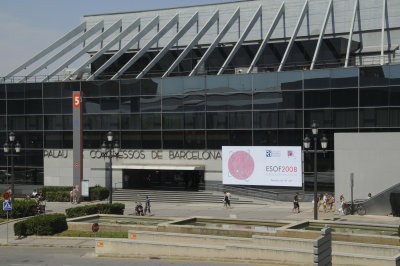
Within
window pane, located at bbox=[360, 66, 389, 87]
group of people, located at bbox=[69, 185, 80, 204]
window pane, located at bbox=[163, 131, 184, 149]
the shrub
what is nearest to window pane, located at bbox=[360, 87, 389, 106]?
window pane, located at bbox=[360, 66, 389, 87]

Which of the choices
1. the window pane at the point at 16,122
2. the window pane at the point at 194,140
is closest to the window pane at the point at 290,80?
the window pane at the point at 194,140

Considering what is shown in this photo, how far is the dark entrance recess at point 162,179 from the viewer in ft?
181

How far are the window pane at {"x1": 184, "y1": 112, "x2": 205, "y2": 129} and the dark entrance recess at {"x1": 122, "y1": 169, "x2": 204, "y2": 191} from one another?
416 centimetres

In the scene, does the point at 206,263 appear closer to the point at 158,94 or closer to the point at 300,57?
the point at 158,94

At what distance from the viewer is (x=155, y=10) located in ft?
210

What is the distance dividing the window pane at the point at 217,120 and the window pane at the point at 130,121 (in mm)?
6886

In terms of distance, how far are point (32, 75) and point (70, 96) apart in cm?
464

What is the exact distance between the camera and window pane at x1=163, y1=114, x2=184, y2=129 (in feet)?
175

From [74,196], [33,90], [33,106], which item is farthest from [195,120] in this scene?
[33,90]

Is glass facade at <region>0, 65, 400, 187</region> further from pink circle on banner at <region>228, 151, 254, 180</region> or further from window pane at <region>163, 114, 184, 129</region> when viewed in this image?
pink circle on banner at <region>228, 151, 254, 180</region>

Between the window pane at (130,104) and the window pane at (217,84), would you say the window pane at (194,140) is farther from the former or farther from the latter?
the window pane at (130,104)

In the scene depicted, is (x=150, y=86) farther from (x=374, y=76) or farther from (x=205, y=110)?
(x=374, y=76)

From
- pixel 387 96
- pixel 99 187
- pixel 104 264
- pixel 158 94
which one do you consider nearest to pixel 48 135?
pixel 99 187

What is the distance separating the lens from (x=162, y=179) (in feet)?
185
